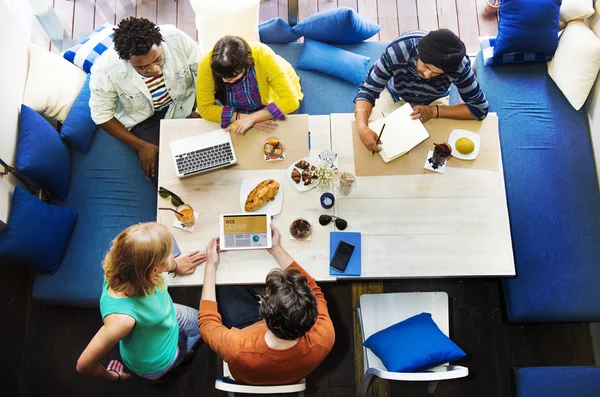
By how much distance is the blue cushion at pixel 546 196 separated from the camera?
2.28 metres

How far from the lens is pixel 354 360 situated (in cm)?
259

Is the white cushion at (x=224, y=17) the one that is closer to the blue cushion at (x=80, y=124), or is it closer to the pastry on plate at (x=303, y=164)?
the blue cushion at (x=80, y=124)

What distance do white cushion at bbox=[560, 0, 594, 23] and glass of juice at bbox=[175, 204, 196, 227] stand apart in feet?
7.66

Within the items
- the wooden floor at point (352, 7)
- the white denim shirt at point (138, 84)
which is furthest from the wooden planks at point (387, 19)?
the white denim shirt at point (138, 84)

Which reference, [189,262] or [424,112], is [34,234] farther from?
[424,112]

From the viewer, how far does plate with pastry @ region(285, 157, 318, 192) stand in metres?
2.08

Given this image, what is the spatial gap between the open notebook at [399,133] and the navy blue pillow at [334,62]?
2.12 feet

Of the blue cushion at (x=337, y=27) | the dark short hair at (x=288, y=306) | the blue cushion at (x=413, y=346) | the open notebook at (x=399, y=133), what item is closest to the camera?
the dark short hair at (x=288, y=306)

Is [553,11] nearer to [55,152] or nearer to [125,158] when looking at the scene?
[125,158]

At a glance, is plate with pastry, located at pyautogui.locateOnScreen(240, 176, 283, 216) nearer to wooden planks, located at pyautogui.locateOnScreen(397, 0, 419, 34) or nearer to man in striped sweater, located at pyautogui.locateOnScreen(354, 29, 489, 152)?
man in striped sweater, located at pyautogui.locateOnScreen(354, 29, 489, 152)

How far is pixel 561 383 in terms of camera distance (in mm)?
2057

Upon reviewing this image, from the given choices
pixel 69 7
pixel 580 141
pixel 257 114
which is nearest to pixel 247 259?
pixel 257 114

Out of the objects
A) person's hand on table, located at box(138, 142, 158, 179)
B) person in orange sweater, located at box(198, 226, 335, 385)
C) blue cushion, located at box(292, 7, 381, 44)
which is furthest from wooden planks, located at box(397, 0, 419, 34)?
person in orange sweater, located at box(198, 226, 335, 385)

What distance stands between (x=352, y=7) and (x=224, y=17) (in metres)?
1.18
